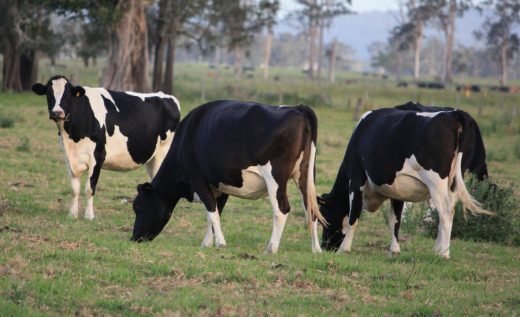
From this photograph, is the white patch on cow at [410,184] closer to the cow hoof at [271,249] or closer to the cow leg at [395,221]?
the cow leg at [395,221]

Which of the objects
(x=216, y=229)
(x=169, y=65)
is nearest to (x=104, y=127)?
(x=216, y=229)

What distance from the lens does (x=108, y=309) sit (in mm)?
6734

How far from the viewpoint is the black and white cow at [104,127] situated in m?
12.6

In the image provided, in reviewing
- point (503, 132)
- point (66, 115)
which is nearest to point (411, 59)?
point (503, 132)

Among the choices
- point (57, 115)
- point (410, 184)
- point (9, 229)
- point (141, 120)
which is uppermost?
point (57, 115)

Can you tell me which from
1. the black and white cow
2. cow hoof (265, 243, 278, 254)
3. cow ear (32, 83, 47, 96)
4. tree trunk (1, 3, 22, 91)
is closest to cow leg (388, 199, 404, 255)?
cow hoof (265, 243, 278, 254)

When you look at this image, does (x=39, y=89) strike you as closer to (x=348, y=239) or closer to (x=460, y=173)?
(x=348, y=239)

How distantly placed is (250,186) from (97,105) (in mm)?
4145

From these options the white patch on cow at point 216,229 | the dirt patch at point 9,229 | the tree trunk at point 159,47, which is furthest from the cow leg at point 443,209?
the tree trunk at point 159,47

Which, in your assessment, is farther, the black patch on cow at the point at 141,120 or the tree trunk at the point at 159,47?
the tree trunk at the point at 159,47

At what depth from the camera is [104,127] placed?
43.4 feet

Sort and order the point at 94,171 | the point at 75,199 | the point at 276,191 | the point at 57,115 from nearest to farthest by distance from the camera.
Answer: the point at 276,191 < the point at 57,115 < the point at 75,199 < the point at 94,171

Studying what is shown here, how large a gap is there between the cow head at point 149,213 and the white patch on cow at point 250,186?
84cm

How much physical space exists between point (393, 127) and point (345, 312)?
3572 millimetres
